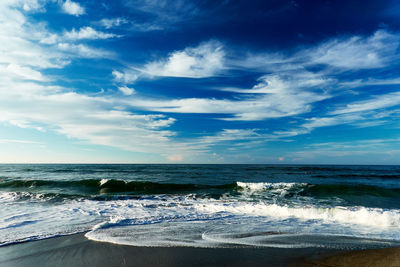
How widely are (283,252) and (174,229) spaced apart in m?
3.10

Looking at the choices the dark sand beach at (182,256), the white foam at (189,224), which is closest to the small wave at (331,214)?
the white foam at (189,224)

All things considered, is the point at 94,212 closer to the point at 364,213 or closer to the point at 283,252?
the point at 283,252

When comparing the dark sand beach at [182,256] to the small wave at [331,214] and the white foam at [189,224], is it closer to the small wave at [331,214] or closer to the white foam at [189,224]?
the white foam at [189,224]

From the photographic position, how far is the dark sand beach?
384 centimetres

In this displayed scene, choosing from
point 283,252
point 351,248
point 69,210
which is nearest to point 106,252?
point 283,252

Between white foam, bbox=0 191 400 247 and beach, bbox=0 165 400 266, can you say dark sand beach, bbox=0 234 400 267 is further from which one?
white foam, bbox=0 191 400 247

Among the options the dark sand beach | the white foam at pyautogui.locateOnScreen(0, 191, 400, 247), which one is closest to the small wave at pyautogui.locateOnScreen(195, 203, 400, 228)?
the white foam at pyautogui.locateOnScreen(0, 191, 400, 247)

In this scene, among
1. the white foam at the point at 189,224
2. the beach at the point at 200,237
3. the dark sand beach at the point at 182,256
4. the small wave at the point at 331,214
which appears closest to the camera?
the dark sand beach at the point at 182,256

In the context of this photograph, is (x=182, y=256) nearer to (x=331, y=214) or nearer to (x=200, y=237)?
(x=200, y=237)

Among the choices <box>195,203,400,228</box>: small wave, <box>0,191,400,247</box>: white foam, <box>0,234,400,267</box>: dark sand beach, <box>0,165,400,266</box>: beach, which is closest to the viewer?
<box>0,234,400,267</box>: dark sand beach

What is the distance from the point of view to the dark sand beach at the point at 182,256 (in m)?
3.84

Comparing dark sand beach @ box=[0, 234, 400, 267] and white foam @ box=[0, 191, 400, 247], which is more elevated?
dark sand beach @ box=[0, 234, 400, 267]

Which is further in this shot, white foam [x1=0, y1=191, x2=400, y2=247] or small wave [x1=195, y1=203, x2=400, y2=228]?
small wave [x1=195, y1=203, x2=400, y2=228]

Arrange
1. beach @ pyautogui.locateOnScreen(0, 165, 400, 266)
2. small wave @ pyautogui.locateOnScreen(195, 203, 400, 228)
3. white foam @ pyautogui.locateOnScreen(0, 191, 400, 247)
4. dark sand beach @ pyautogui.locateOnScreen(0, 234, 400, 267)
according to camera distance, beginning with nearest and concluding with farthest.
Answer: dark sand beach @ pyautogui.locateOnScreen(0, 234, 400, 267) < beach @ pyautogui.locateOnScreen(0, 165, 400, 266) < white foam @ pyautogui.locateOnScreen(0, 191, 400, 247) < small wave @ pyautogui.locateOnScreen(195, 203, 400, 228)
